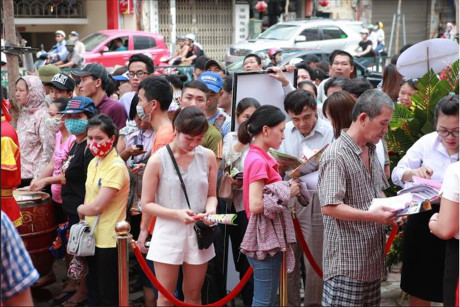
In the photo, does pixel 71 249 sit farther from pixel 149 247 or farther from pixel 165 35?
pixel 165 35

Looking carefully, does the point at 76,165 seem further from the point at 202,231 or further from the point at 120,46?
the point at 120,46

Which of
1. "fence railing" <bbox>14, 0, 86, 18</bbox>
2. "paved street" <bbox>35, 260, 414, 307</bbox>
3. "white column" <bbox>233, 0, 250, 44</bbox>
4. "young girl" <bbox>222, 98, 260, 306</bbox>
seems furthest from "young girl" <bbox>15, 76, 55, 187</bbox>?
"white column" <bbox>233, 0, 250, 44</bbox>

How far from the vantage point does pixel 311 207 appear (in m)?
5.55

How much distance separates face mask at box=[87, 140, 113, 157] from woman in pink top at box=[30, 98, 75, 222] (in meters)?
0.75

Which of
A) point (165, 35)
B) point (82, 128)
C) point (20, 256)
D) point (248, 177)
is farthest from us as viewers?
point (165, 35)

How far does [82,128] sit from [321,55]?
44.4 ft

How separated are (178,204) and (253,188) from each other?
53 centimetres

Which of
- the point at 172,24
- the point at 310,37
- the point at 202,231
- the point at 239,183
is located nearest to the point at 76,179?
the point at 239,183

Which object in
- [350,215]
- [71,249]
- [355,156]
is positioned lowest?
[71,249]

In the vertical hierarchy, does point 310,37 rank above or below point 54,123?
above

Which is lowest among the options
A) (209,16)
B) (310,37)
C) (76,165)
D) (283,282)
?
(283,282)

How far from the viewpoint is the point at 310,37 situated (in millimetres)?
25078

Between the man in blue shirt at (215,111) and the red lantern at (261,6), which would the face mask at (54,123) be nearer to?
the man in blue shirt at (215,111)

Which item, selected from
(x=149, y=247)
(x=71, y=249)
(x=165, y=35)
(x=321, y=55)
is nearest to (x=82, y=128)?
(x=71, y=249)
